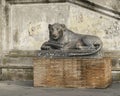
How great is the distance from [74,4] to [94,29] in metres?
1.21

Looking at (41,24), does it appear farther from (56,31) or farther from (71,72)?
(71,72)

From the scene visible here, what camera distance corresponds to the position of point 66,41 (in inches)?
538

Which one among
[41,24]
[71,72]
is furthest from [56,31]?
[41,24]

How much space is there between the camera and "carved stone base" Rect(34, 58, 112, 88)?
1298 centimetres

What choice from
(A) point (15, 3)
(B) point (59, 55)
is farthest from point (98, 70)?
(A) point (15, 3)

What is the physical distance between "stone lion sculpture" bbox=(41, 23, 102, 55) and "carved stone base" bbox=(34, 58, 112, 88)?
0.48m

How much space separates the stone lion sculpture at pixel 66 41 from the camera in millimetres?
13438

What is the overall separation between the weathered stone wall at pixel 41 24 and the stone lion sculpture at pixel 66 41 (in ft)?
7.66

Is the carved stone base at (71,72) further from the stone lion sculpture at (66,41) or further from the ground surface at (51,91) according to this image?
the stone lion sculpture at (66,41)

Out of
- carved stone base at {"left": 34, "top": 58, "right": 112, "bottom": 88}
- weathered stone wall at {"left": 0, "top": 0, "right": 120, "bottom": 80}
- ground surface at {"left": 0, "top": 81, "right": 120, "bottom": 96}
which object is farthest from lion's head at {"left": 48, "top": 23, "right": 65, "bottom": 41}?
weathered stone wall at {"left": 0, "top": 0, "right": 120, "bottom": 80}

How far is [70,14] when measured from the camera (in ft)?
53.6

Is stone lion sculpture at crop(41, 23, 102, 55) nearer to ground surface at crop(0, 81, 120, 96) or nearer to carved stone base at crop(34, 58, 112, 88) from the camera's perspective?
carved stone base at crop(34, 58, 112, 88)

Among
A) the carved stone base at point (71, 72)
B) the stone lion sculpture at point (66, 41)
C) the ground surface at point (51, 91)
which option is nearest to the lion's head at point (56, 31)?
the stone lion sculpture at point (66, 41)

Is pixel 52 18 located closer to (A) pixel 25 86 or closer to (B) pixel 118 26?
(B) pixel 118 26
